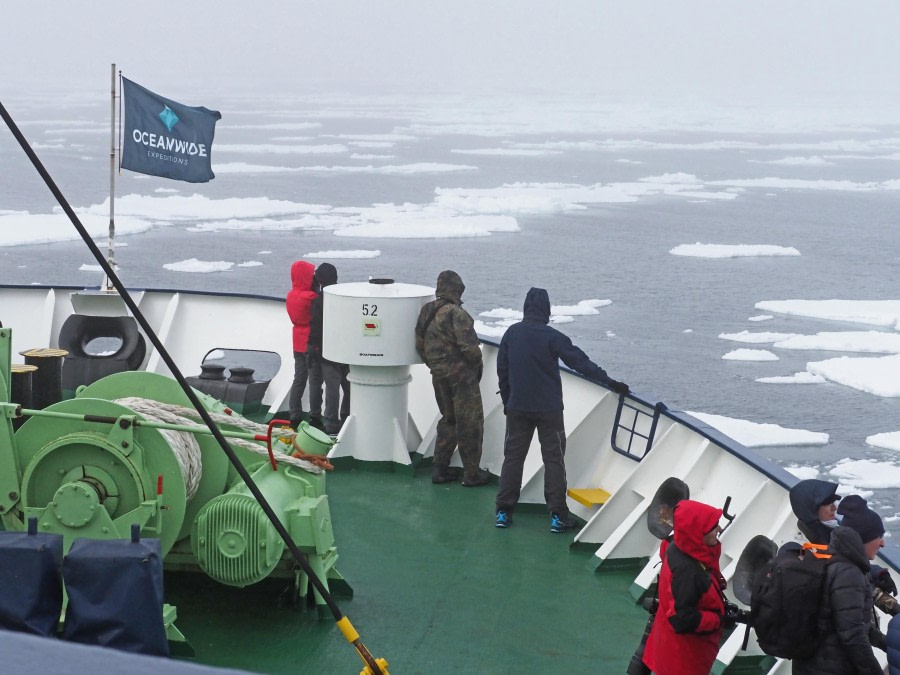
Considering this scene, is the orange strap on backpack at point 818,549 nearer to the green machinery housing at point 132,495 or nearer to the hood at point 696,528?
the hood at point 696,528

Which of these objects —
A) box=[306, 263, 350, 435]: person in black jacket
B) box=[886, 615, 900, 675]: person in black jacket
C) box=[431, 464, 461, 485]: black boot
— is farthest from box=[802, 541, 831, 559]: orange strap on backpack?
box=[306, 263, 350, 435]: person in black jacket

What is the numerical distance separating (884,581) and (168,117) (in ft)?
18.9

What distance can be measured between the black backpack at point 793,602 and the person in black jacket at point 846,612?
0.02 meters

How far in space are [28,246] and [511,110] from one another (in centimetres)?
9291

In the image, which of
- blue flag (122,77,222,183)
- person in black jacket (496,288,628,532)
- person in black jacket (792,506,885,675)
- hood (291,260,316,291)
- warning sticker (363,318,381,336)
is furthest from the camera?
blue flag (122,77,222,183)

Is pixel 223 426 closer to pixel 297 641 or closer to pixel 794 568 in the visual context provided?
pixel 297 641

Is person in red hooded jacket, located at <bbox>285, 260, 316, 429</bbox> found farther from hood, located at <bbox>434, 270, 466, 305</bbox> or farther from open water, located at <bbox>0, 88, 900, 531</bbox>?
open water, located at <bbox>0, 88, 900, 531</bbox>

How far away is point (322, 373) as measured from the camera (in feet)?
24.0

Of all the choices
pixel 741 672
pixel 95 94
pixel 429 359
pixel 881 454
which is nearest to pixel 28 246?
pixel 881 454

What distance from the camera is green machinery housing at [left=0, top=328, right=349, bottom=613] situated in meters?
4.36

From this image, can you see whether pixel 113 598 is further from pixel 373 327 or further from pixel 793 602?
pixel 373 327

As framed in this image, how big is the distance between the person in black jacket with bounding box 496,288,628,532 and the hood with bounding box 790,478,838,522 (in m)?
2.08

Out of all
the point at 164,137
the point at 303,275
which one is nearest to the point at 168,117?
the point at 164,137

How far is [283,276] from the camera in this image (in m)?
28.5
